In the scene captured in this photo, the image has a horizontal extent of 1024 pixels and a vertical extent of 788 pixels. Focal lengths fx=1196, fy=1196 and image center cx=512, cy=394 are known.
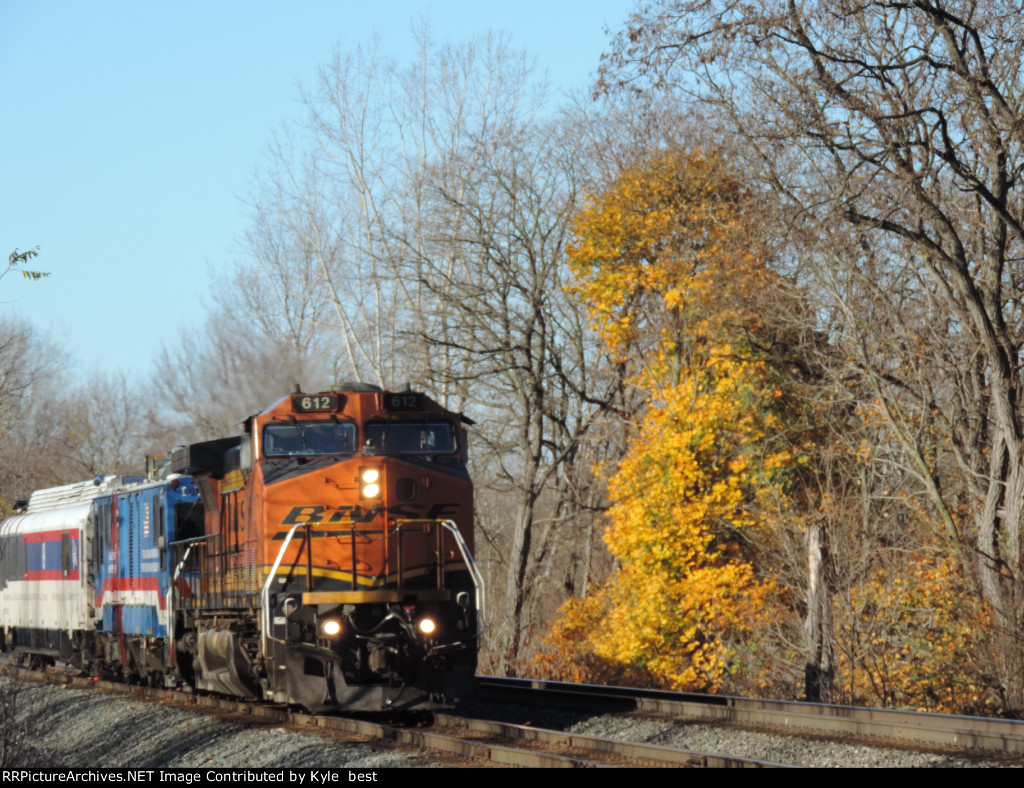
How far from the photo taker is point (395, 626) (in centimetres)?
1260

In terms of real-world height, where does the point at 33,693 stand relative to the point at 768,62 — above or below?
below

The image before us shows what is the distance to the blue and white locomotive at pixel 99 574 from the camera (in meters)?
17.5

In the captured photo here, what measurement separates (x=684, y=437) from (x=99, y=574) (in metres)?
11.0

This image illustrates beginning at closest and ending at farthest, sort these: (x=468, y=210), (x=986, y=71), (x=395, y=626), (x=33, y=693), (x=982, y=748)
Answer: (x=982, y=748) < (x=395, y=626) < (x=986, y=71) < (x=33, y=693) < (x=468, y=210)

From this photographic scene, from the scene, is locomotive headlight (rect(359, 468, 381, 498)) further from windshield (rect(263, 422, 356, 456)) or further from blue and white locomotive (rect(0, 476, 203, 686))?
blue and white locomotive (rect(0, 476, 203, 686))

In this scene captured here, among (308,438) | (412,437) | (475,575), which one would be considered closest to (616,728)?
(475,575)

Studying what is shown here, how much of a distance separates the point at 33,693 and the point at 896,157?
→ 622 inches

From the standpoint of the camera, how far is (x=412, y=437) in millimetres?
13391

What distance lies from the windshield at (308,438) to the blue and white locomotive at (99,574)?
15.4 ft

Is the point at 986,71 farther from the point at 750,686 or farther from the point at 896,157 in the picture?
the point at 750,686

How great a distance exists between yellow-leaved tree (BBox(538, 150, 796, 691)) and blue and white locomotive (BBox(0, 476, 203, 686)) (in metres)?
8.12

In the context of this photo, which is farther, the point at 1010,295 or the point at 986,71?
the point at 1010,295

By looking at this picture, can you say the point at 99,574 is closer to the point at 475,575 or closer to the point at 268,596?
the point at 268,596

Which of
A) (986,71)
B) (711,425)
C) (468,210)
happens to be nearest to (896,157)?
(986,71)
